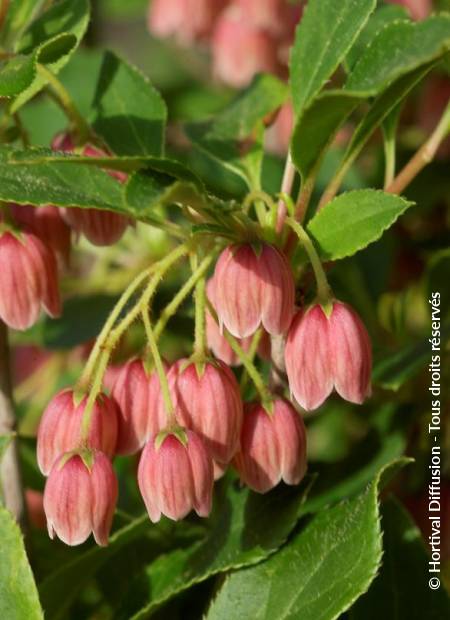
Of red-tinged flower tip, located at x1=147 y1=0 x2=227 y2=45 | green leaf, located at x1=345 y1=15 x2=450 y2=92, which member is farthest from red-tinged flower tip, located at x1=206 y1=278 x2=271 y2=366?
red-tinged flower tip, located at x1=147 y1=0 x2=227 y2=45

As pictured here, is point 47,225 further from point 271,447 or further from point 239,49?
point 239,49

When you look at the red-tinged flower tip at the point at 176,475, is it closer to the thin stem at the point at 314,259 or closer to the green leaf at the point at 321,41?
the thin stem at the point at 314,259

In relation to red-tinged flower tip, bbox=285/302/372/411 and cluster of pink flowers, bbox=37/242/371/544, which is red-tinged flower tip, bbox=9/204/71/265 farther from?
red-tinged flower tip, bbox=285/302/372/411

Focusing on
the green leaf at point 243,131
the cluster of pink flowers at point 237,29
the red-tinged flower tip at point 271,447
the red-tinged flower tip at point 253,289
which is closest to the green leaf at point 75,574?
the red-tinged flower tip at point 271,447

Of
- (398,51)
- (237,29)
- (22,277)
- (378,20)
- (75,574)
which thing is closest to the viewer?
(398,51)

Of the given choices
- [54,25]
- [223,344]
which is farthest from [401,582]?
[54,25]

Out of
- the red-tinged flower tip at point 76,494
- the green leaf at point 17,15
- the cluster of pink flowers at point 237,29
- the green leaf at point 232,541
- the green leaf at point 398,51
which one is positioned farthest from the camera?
the cluster of pink flowers at point 237,29
